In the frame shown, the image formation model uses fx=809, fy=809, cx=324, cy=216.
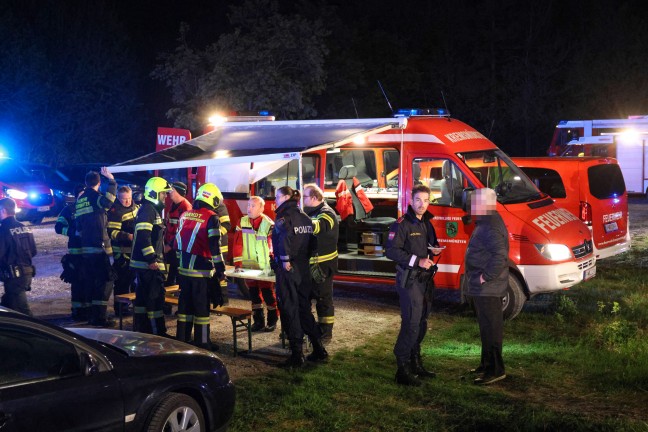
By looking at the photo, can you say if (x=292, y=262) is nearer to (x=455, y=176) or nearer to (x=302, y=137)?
(x=302, y=137)

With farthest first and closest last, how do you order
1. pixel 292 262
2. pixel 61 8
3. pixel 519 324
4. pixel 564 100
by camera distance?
pixel 564 100, pixel 61 8, pixel 519 324, pixel 292 262

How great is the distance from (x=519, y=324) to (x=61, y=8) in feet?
98.8

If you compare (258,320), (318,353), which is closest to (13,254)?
(258,320)

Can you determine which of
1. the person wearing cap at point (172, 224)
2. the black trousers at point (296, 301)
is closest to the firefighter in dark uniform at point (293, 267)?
the black trousers at point (296, 301)

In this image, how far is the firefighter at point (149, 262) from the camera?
8.63 meters

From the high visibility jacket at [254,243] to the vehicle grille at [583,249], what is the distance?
3664 mm

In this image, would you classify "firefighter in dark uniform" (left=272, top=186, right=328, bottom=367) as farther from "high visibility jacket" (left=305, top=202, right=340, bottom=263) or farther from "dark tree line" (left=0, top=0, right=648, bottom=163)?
"dark tree line" (left=0, top=0, right=648, bottom=163)

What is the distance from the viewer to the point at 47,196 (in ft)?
71.7

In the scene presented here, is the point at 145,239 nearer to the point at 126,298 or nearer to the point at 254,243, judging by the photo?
the point at 126,298

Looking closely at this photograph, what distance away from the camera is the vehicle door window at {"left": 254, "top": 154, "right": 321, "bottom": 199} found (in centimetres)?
1137

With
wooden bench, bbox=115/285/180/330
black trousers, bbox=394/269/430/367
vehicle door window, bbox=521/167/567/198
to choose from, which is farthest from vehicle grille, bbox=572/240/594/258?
wooden bench, bbox=115/285/180/330

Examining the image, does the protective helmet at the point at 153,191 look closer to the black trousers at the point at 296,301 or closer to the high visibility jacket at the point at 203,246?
the high visibility jacket at the point at 203,246

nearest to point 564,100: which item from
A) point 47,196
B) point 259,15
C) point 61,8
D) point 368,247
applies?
point 259,15

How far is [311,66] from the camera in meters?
30.4
